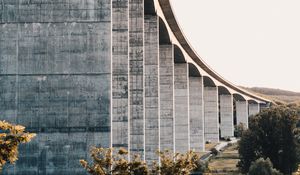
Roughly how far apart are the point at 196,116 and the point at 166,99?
24.8 meters

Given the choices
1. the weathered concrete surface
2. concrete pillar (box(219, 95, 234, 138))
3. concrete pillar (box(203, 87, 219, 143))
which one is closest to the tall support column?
the weathered concrete surface

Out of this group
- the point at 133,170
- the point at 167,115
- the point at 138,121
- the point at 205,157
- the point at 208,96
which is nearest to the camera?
the point at 133,170

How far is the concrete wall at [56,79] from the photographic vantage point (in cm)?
4338

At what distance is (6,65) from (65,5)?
6.38m

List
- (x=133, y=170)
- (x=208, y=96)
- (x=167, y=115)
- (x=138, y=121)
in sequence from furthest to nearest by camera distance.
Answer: (x=208, y=96)
(x=167, y=115)
(x=138, y=121)
(x=133, y=170)

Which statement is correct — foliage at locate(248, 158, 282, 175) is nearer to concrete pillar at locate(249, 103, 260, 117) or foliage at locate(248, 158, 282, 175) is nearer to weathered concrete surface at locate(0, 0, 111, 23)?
weathered concrete surface at locate(0, 0, 111, 23)

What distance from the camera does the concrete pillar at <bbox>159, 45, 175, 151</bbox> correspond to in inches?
2616

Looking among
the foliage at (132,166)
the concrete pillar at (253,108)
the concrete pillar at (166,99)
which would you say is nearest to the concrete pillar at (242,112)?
the concrete pillar at (253,108)

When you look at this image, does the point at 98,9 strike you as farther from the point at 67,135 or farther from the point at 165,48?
the point at 165,48

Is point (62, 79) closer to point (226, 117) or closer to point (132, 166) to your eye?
point (132, 166)

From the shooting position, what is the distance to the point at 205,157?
81312 millimetres

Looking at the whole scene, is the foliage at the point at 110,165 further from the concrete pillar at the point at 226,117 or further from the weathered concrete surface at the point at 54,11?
the concrete pillar at the point at 226,117

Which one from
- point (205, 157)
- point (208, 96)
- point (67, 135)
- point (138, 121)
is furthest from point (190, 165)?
point (208, 96)

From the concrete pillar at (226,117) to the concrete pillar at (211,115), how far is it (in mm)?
10260
